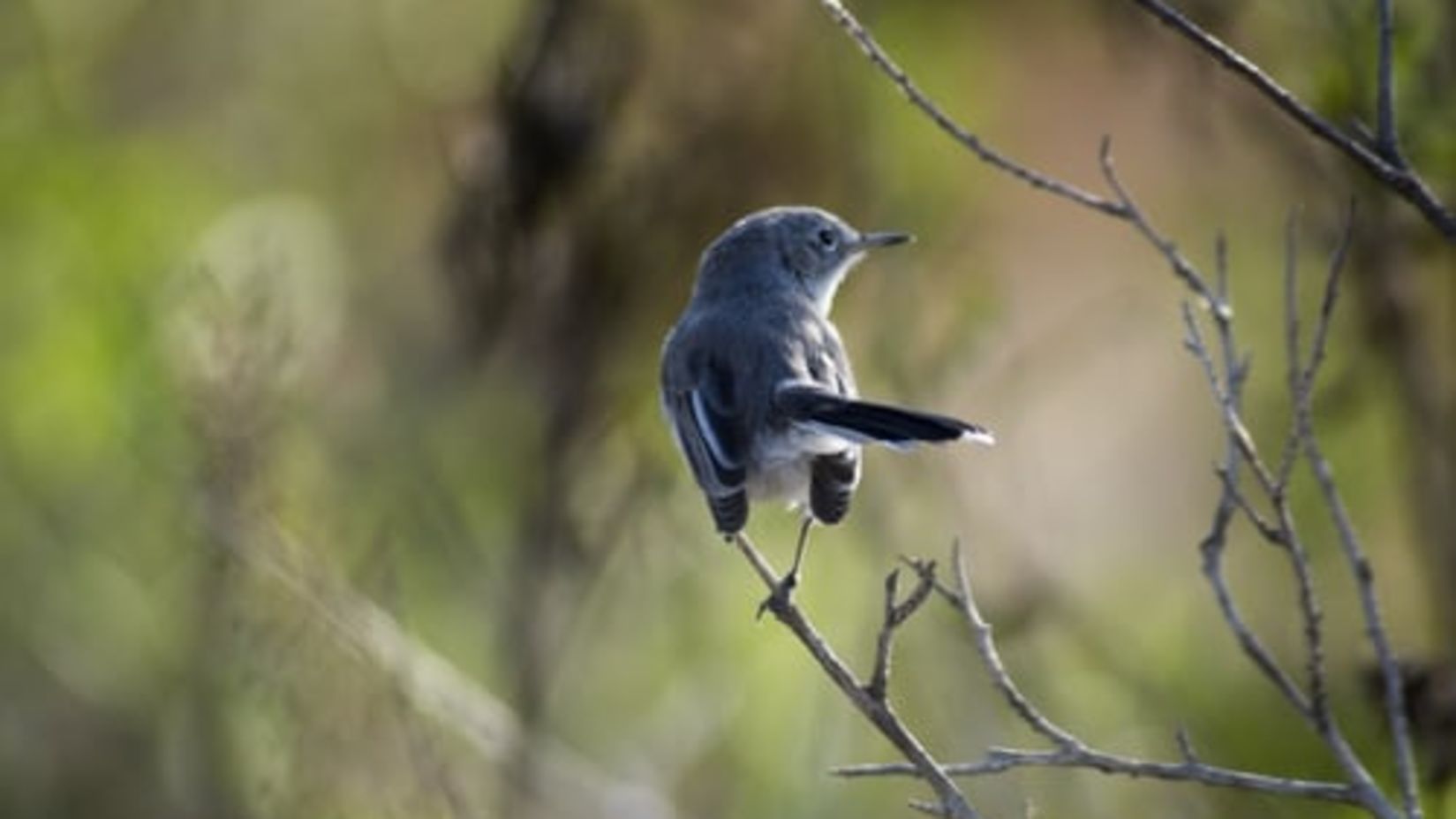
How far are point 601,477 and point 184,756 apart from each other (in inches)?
52.7

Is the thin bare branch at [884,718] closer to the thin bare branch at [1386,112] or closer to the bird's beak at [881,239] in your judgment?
the thin bare branch at [1386,112]

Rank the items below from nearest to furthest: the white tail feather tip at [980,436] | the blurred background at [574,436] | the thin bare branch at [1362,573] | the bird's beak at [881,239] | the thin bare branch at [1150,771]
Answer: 1. the thin bare branch at [1150,771]
2. the thin bare branch at [1362,573]
3. the white tail feather tip at [980,436]
4. the bird's beak at [881,239]
5. the blurred background at [574,436]

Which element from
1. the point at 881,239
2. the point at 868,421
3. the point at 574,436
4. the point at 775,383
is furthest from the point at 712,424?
the point at 574,436

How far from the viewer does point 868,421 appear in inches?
142

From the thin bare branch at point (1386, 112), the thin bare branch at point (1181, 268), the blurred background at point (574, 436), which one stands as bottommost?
the blurred background at point (574, 436)

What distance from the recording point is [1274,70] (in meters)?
5.55

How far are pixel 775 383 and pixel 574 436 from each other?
1663mm

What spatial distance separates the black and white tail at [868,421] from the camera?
10.9ft

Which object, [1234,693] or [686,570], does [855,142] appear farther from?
[1234,693]

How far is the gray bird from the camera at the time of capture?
372 centimetres

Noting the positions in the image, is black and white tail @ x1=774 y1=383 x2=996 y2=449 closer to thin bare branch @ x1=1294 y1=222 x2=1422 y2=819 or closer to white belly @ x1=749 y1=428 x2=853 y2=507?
white belly @ x1=749 y1=428 x2=853 y2=507

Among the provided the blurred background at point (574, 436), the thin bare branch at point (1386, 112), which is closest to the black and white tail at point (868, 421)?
the blurred background at point (574, 436)

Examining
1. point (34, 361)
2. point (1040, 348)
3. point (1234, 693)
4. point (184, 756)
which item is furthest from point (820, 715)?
point (1040, 348)

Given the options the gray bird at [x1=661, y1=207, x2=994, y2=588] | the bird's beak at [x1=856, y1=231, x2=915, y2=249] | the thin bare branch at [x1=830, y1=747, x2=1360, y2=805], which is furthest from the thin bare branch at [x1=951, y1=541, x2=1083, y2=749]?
the bird's beak at [x1=856, y1=231, x2=915, y2=249]
